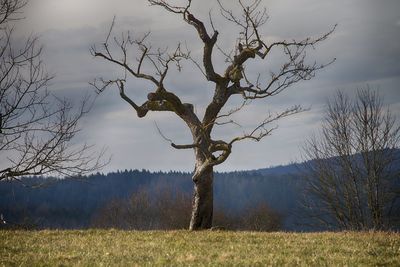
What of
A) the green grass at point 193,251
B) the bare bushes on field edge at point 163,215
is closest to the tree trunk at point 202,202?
the green grass at point 193,251

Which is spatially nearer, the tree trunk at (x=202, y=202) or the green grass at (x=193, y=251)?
the green grass at (x=193, y=251)

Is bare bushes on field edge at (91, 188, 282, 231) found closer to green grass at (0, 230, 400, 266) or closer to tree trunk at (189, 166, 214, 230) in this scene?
tree trunk at (189, 166, 214, 230)

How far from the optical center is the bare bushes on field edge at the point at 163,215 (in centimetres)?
9138

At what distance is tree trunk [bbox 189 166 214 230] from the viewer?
18328mm

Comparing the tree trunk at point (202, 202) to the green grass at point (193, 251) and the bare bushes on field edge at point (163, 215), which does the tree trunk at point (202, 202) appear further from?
the bare bushes on field edge at point (163, 215)

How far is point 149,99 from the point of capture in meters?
18.6

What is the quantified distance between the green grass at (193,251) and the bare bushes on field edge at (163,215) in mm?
76020

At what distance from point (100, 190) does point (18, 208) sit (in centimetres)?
6216

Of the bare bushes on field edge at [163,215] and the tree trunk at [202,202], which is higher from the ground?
the tree trunk at [202,202]

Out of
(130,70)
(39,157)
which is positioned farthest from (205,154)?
(39,157)

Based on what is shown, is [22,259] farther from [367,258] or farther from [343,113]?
[343,113]

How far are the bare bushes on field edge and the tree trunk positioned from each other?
69.9 metres

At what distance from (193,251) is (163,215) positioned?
87.0m

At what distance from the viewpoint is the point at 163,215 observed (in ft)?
311
